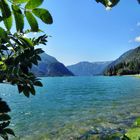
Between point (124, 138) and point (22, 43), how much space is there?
3.03 m

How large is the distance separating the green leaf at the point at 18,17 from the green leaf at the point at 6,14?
4 cm

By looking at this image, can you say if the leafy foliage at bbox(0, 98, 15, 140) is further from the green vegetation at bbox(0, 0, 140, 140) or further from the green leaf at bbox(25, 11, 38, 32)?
the green leaf at bbox(25, 11, 38, 32)

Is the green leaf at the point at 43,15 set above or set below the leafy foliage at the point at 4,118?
above

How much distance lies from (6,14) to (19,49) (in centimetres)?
127

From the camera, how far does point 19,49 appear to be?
9.12 ft

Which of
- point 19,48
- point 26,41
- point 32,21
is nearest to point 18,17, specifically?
point 32,21

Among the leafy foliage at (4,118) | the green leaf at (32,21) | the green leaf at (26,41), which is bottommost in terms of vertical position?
the leafy foliage at (4,118)

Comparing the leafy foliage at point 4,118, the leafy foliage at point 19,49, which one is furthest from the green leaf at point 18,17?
the leafy foliage at point 4,118

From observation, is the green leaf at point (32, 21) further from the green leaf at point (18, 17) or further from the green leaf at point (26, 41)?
the green leaf at point (26, 41)

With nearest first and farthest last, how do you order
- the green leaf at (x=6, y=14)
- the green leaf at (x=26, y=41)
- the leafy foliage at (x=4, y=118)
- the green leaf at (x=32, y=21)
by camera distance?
the green leaf at (x=6, y=14) < the green leaf at (x=32, y=21) < the green leaf at (x=26, y=41) < the leafy foliage at (x=4, y=118)

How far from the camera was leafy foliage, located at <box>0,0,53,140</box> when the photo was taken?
5.15 feet

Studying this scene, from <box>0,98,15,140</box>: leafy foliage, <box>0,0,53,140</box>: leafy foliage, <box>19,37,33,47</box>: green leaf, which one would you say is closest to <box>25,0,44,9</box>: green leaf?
<box>0,0,53,140</box>: leafy foliage

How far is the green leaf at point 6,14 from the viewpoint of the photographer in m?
1.51

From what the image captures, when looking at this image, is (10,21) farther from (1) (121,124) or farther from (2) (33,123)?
(2) (33,123)
